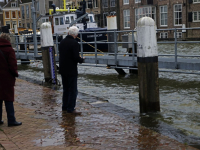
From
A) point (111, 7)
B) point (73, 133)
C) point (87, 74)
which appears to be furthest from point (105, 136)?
point (111, 7)

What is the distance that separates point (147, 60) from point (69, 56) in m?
1.56

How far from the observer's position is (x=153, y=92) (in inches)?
274

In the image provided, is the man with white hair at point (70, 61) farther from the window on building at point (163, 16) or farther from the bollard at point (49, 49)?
the window on building at point (163, 16)

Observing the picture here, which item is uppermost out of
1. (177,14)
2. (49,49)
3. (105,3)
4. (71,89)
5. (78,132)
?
(105,3)

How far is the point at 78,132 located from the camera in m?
5.68

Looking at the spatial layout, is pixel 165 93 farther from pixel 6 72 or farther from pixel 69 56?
pixel 6 72

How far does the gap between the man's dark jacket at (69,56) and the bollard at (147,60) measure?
4.10ft

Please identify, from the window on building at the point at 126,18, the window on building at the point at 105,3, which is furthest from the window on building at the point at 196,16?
the window on building at the point at 105,3

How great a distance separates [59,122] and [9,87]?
43.5 inches

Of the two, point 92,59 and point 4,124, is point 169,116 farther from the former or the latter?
point 92,59

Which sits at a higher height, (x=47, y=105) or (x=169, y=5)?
(x=169, y=5)

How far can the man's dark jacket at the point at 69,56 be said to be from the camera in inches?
277

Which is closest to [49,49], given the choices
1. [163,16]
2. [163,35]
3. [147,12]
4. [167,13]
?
[163,35]

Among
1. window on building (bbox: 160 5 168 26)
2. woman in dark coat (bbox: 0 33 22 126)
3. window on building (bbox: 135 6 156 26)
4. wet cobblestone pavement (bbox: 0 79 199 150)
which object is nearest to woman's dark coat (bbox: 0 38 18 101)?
woman in dark coat (bbox: 0 33 22 126)
